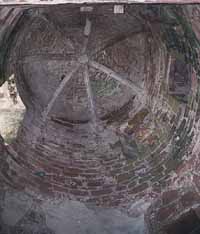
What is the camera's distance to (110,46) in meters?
8.83

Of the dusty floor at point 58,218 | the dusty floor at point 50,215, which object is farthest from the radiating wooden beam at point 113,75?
the dusty floor at point 58,218

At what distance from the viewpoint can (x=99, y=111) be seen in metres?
8.84

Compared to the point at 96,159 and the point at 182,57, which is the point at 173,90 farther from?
the point at 96,159

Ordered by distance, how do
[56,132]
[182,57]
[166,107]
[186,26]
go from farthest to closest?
1. [56,132]
2. [166,107]
3. [182,57]
4. [186,26]

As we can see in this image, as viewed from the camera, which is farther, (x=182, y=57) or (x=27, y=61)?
(x=27, y=61)

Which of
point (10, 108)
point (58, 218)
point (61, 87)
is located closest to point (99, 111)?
point (61, 87)

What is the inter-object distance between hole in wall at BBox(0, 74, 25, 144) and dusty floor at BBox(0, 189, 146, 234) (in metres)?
0.78

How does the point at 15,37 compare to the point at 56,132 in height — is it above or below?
above

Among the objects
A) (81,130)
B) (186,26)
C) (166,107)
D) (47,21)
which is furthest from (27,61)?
(186,26)

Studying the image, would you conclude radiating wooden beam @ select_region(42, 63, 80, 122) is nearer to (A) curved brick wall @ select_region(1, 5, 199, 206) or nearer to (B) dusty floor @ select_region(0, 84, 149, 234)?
(A) curved brick wall @ select_region(1, 5, 199, 206)

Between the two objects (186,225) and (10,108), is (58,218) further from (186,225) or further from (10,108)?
(186,225)

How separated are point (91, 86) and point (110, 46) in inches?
25.1

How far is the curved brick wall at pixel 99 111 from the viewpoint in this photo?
781cm

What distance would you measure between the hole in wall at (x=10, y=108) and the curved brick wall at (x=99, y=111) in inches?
4.0
